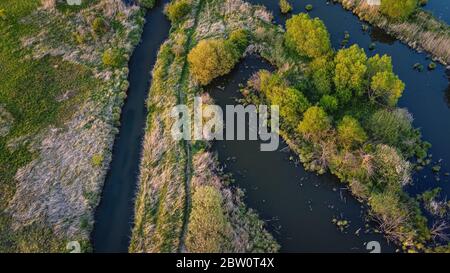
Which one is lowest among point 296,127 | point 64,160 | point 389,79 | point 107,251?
point 107,251

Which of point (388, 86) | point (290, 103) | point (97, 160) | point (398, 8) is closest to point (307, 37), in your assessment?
point (290, 103)

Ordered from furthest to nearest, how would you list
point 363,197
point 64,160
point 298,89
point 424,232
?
point 298,89 → point 64,160 → point 363,197 → point 424,232

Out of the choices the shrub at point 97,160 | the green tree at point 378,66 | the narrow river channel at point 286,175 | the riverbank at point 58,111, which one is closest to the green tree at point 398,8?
the narrow river channel at point 286,175

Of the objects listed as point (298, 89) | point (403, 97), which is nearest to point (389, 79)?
point (403, 97)

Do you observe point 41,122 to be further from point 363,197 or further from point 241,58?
point 363,197

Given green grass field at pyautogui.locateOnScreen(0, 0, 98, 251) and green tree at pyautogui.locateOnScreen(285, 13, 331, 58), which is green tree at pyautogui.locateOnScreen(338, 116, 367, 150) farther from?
green grass field at pyautogui.locateOnScreen(0, 0, 98, 251)

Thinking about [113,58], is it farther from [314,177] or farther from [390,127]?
[390,127]

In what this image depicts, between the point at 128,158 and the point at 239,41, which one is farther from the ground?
the point at 239,41
